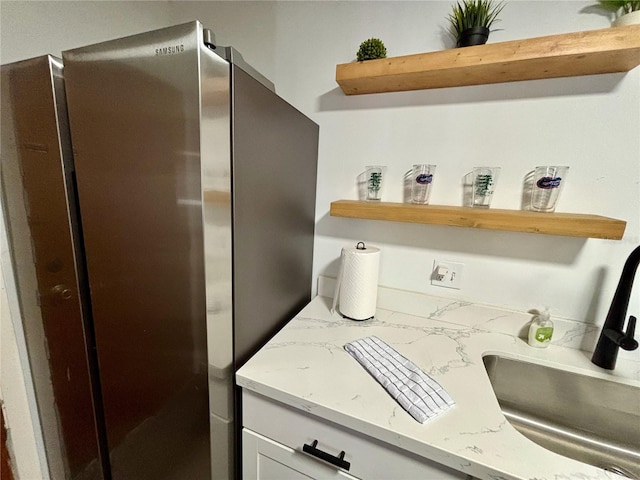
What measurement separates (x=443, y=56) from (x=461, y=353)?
3.02 ft

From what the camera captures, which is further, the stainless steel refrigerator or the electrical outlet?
the electrical outlet

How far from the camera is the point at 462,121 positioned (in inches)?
39.7

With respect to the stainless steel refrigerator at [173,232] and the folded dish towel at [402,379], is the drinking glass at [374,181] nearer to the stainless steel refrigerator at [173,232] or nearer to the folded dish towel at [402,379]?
the stainless steel refrigerator at [173,232]

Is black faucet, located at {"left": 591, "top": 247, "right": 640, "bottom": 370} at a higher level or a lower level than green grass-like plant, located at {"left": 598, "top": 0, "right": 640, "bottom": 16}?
lower

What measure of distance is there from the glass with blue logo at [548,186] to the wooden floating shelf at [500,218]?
42 mm

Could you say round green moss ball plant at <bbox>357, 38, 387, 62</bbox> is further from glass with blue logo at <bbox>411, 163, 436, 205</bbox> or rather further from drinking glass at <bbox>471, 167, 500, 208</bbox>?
drinking glass at <bbox>471, 167, 500, 208</bbox>

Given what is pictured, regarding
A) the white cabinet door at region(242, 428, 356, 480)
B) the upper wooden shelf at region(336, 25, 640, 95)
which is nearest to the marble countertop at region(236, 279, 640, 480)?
the white cabinet door at region(242, 428, 356, 480)

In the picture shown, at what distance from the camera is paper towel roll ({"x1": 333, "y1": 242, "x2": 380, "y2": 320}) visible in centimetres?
99

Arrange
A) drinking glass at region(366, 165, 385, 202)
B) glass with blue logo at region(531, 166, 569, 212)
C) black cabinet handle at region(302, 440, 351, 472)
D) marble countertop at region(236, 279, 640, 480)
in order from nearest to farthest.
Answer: marble countertop at region(236, 279, 640, 480)
black cabinet handle at region(302, 440, 351, 472)
glass with blue logo at region(531, 166, 569, 212)
drinking glass at region(366, 165, 385, 202)

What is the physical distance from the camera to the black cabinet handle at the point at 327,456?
0.67 meters

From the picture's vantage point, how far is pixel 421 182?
1.03 meters

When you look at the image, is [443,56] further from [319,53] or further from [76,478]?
[76,478]

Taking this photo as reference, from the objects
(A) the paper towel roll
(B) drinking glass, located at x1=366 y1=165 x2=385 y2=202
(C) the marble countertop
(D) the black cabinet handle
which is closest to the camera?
(C) the marble countertop

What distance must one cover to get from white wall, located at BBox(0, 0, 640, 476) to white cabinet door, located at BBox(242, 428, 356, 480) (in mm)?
685
